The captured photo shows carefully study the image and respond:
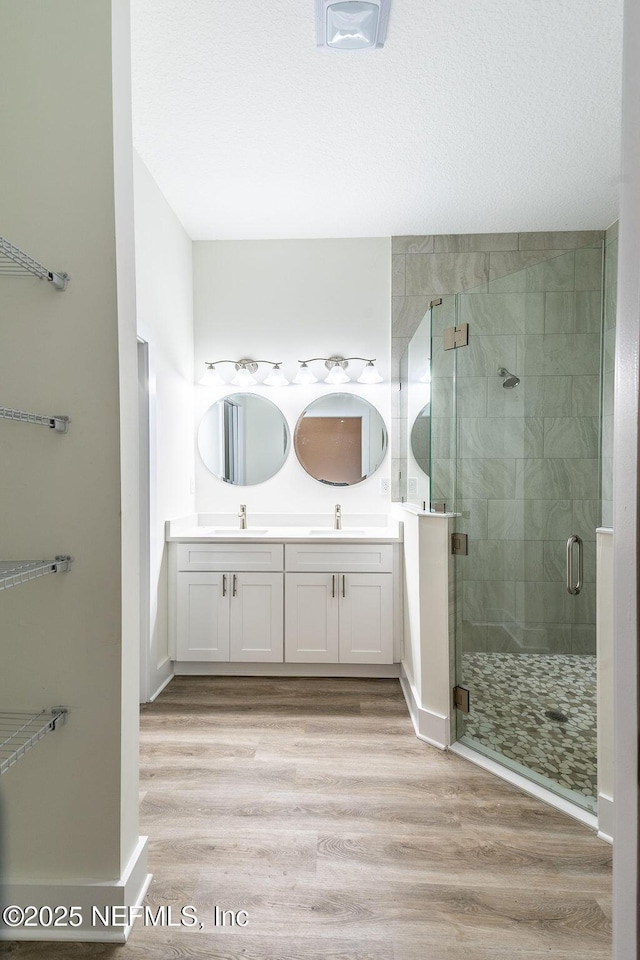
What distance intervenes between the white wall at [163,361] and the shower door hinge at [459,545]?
Answer: 166 centimetres

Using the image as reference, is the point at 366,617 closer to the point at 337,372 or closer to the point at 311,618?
the point at 311,618

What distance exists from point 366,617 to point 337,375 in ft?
5.54

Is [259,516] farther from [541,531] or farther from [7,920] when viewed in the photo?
[7,920]

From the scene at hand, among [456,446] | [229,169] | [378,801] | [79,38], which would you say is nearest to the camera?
[79,38]

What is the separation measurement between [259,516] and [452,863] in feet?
8.10

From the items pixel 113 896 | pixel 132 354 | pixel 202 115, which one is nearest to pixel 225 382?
pixel 202 115

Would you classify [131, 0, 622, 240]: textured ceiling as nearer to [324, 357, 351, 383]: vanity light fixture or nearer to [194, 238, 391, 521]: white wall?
[194, 238, 391, 521]: white wall

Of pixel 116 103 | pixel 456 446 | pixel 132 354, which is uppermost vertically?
pixel 116 103

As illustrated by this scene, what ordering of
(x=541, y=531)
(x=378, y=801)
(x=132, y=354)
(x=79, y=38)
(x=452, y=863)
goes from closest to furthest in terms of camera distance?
1. (x=79, y=38)
2. (x=132, y=354)
3. (x=452, y=863)
4. (x=378, y=801)
5. (x=541, y=531)

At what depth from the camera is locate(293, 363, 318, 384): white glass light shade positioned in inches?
146

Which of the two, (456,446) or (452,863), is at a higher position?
(456,446)

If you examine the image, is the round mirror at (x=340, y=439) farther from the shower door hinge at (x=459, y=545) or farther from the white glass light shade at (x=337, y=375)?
the shower door hinge at (x=459, y=545)

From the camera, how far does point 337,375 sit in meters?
3.69

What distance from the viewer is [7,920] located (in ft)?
4.56
